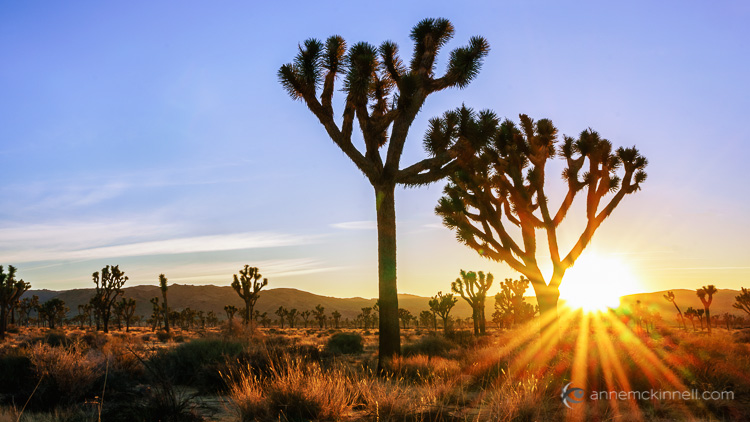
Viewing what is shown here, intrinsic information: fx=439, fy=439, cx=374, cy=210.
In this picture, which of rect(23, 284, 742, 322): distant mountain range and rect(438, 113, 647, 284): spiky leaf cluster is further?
rect(23, 284, 742, 322): distant mountain range

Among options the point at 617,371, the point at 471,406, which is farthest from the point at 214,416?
the point at 617,371

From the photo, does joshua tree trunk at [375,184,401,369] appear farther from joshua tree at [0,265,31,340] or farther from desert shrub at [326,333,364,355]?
joshua tree at [0,265,31,340]

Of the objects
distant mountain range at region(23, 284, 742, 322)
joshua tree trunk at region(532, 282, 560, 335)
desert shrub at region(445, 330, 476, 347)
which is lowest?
distant mountain range at region(23, 284, 742, 322)

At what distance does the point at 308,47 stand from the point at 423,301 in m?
187

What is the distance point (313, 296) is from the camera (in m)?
168

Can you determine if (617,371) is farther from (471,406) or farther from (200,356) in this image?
(200,356)

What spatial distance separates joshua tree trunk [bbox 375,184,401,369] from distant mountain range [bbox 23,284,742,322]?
119313 millimetres

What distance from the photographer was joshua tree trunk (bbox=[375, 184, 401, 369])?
11.3 metres

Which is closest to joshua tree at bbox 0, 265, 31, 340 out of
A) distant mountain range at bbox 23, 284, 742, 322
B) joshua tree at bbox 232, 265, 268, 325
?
joshua tree at bbox 232, 265, 268, 325

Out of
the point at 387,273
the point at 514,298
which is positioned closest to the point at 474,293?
the point at 514,298

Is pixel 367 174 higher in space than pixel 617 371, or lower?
higher

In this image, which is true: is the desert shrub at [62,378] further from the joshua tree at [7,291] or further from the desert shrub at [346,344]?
the joshua tree at [7,291]

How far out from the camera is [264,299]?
148m

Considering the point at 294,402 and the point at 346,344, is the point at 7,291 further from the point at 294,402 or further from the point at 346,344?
the point at 294,402
